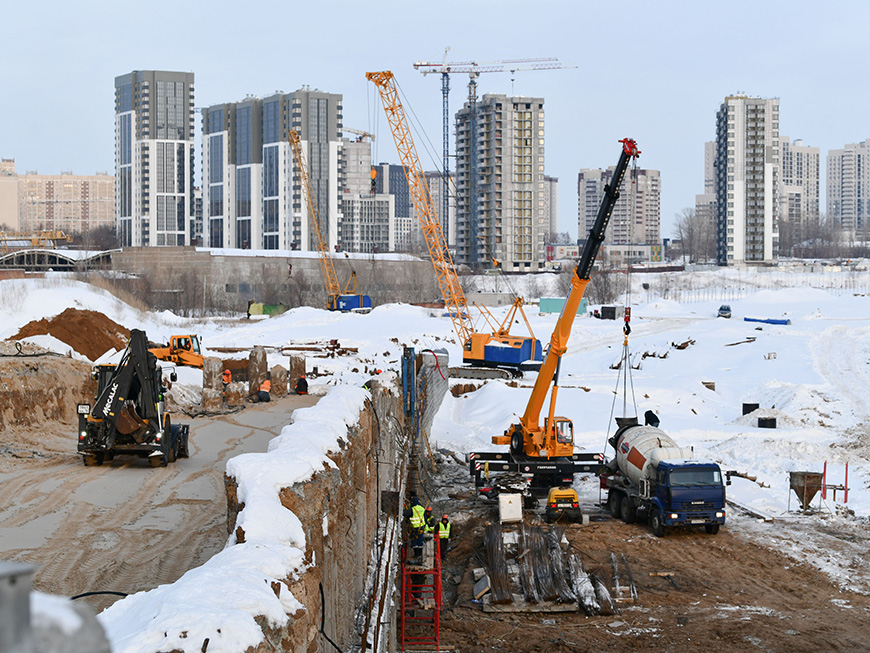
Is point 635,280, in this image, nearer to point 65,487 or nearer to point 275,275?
point 275,275

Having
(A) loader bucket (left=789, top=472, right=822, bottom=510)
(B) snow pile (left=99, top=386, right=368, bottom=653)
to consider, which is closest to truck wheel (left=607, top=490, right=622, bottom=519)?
(A) loader bucket (left=789, top=472, right=822, bottom=510)

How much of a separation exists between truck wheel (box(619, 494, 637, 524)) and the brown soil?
0.62 metres

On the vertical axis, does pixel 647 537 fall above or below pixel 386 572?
below

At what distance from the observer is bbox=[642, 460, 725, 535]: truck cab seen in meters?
18.2

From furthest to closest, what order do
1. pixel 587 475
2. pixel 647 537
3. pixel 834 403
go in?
pixel 834 403 → pixel 587 475 → pixel 647 537

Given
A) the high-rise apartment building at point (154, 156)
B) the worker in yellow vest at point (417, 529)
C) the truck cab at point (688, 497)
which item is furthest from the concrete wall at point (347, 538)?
the high-rise apartment building at point (154, 156)

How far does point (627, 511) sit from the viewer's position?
19.7 m

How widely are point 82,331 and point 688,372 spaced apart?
2789cm

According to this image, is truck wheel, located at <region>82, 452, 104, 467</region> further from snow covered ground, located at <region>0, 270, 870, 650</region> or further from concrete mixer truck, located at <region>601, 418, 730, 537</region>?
concrete mixer truck, located at <region>601, 418, 730, 537</region>

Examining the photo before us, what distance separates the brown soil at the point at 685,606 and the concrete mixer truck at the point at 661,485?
0.52 meters

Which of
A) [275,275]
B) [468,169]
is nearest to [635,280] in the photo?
[468,169]

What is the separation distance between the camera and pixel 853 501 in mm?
21281

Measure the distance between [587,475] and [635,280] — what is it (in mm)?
89669

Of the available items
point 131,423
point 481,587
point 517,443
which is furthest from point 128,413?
point 517,443
